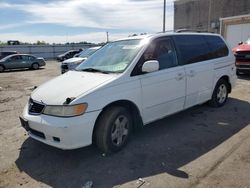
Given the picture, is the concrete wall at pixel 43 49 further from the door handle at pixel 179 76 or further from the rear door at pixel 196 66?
the door handle at pixel 179 76

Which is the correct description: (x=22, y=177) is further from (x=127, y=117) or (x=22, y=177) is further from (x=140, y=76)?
(x=140, y=76)

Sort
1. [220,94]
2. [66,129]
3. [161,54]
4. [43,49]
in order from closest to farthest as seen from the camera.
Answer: [66,129] < [161,54] < [220,94] < [43,49]

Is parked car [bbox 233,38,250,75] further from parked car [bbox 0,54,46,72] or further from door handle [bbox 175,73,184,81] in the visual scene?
parked car [bbox 0,54,46,72]

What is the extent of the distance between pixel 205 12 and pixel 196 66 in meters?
37.9

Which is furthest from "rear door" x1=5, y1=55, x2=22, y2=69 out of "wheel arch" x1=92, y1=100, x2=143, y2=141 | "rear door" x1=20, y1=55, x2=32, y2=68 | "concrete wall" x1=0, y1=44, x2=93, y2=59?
"wheel arch" x1=92, y1=100, x2=143, y2=141

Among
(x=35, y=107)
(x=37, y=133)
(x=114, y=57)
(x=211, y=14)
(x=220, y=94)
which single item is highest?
(x=211, y=14)

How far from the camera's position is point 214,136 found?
478 centimetres

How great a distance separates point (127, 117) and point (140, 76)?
0.71 meters

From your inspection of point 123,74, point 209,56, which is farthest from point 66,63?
point 123,74

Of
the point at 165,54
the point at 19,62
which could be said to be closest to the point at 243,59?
the point at 165,54

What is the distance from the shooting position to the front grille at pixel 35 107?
12.8 ft

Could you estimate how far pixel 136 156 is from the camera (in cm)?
408

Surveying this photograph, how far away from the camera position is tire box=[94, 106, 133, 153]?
154 inches

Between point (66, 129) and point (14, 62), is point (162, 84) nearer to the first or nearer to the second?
point (66, 129)
